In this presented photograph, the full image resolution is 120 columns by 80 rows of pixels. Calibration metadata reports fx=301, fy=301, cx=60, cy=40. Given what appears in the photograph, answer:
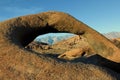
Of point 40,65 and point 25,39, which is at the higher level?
point 25,39

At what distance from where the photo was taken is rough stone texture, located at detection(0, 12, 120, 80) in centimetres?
885

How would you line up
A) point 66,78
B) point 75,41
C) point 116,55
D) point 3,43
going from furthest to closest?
point 75,41 → point 116,55 → point 3,43 → point 66,78

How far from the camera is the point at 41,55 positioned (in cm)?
951

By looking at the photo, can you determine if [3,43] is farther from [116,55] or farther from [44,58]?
[116,55]

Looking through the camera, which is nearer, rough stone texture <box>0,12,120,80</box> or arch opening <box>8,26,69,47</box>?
rough stone texture <box>0,12,120,80</box>

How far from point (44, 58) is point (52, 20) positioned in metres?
2.77

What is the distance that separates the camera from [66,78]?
8711 millimetres

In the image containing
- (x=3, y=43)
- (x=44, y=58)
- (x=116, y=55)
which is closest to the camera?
(x=44, y=58)

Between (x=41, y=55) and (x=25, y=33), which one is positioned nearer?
(x=41, y=55)

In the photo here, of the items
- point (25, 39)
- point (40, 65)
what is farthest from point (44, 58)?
point (25, 39)

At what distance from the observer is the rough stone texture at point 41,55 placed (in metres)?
8.85

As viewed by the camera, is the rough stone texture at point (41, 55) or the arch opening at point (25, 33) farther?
the arch opening at point (25, 33)

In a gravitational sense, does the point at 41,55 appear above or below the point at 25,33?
below

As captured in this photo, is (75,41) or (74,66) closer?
(74,66)
